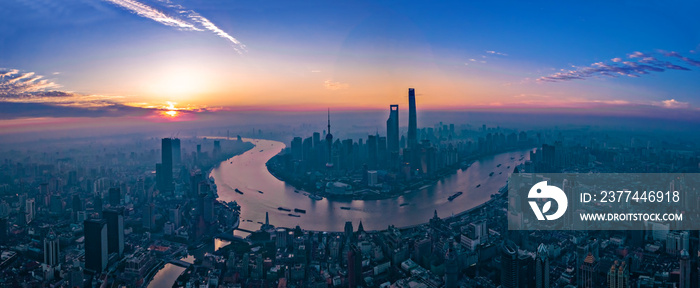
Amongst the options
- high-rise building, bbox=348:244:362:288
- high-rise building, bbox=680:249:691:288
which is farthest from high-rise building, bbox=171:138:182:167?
high-rise building, bbox=680:249:691:288

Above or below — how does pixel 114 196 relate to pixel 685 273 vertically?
above

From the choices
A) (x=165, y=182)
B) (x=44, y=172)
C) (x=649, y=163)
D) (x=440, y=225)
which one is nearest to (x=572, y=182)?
(x=440, y=225)

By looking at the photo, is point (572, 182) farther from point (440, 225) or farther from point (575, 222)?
point (440, 225)

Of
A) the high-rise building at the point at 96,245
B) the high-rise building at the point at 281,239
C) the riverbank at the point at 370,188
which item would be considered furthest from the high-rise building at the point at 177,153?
the high-rise building at the point at 281,239

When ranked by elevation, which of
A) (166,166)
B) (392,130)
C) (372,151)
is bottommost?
(166,166)

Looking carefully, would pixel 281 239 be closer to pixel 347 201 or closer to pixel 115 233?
pixel 115 233

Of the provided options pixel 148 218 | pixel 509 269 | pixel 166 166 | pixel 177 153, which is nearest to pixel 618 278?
pixel 509 269
